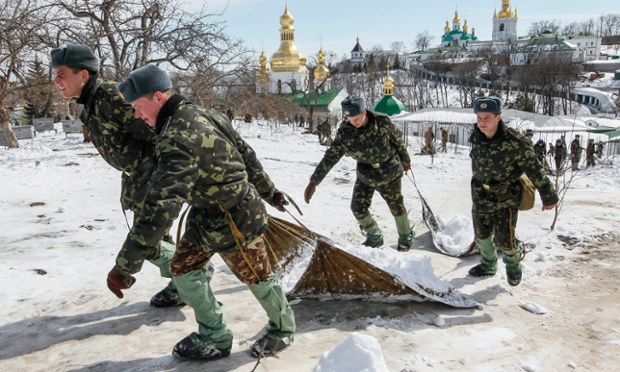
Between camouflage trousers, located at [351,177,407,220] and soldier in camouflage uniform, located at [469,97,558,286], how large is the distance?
995 mm

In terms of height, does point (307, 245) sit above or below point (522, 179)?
below

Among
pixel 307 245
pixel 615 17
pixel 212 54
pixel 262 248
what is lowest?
pixel 307 245

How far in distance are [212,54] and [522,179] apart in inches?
474

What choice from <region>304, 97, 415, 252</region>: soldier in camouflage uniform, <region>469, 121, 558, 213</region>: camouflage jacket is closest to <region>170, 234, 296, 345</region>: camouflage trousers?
<region>304, 97, 415, 252</region>: soldier in camouflage uniform

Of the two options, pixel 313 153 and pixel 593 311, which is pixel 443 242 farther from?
pixel 313 153

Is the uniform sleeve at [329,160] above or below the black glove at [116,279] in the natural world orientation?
above

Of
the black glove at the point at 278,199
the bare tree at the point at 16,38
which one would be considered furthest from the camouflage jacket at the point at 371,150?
the bare tree at the point at 16,38

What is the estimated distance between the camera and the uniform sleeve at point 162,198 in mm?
2297

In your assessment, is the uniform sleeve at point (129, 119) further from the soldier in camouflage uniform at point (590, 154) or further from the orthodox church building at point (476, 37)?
the orthodox church building at point (476, 37)

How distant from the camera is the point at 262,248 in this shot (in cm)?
293

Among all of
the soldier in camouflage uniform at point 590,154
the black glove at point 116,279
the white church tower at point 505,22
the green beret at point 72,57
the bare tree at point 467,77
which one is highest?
the white church tower at point 505,22

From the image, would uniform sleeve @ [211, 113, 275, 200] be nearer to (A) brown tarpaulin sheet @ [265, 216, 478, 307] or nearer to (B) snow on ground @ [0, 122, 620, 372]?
Answer: (A) brown tarpaulin sheet @ [265, 216, 478, 307]

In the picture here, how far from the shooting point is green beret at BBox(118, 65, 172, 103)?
2506 millimetres

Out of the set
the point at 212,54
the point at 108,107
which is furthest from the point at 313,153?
the point at 108,107
